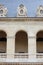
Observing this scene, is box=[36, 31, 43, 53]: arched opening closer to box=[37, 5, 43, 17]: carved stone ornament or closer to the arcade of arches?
the arcade of arches

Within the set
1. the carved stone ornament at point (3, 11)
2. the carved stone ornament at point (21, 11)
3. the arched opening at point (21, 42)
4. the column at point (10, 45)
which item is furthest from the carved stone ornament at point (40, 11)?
the column at point (10, 45)

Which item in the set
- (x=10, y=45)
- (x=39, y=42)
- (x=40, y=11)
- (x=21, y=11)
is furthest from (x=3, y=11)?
(x=39, y=42)

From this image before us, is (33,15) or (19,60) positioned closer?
(19,60)

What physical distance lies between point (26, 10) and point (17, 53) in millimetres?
4382

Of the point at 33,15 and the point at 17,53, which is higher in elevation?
the point at 33,15

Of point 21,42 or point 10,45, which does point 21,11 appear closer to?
point 21,42

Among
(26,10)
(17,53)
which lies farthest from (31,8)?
(17,53)

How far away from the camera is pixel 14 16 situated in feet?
98.9

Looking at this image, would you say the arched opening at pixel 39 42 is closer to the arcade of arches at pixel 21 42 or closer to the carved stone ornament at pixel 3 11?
the arcade of arches at pixel 21 42

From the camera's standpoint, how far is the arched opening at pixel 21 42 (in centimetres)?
3059

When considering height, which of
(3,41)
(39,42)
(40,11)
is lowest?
(39,42)

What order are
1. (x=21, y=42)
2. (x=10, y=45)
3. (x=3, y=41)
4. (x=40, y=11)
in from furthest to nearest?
(x=3, y=41) < (x=21, y=42) < (x=40, y=11) < (x=10, y=45)

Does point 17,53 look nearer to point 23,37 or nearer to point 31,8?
point 23,37

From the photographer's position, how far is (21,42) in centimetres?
3072
